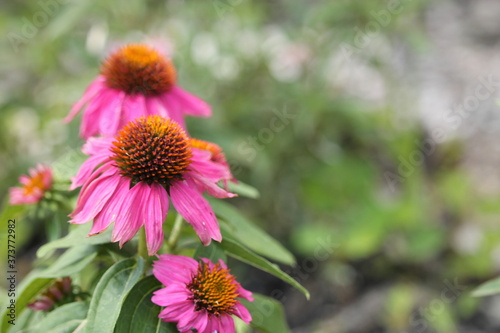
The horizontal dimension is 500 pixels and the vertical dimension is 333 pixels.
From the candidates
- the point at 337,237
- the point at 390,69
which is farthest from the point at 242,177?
the point at 390,69

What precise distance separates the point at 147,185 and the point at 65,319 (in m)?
0.23

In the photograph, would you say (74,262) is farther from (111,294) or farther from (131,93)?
(131,93)

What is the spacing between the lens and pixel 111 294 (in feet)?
2.30

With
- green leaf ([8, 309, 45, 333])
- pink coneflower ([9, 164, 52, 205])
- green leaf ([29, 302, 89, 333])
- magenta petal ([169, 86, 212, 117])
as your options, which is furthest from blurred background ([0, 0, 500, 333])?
green leaf ([29, 302, 89, 333])

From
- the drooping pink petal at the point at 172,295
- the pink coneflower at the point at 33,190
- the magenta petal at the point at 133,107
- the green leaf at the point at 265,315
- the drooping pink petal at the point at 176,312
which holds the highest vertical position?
the magenta petal at the point at 133,107

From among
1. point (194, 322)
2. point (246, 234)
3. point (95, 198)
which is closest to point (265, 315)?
point (246, 234)

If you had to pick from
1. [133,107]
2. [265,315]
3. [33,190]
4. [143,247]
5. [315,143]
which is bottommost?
[265,315]

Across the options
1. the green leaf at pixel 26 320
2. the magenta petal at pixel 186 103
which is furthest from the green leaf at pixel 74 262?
the magenta petal at pixel 186 103

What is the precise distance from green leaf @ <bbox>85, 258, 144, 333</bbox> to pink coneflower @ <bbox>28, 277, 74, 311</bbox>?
0.18m

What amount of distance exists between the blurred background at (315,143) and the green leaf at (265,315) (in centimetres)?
91

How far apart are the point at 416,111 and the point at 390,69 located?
0.27 meters

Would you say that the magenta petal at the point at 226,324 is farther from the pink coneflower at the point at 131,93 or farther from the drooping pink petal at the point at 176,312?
the pink coneflower at the point at 131,93

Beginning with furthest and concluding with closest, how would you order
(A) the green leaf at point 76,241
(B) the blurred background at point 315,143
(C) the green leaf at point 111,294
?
(B) the blurred background at point 315,143
(A) the green leaf at point 76,241
(C) the green leaf at point 111,294

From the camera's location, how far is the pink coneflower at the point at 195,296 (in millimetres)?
682
